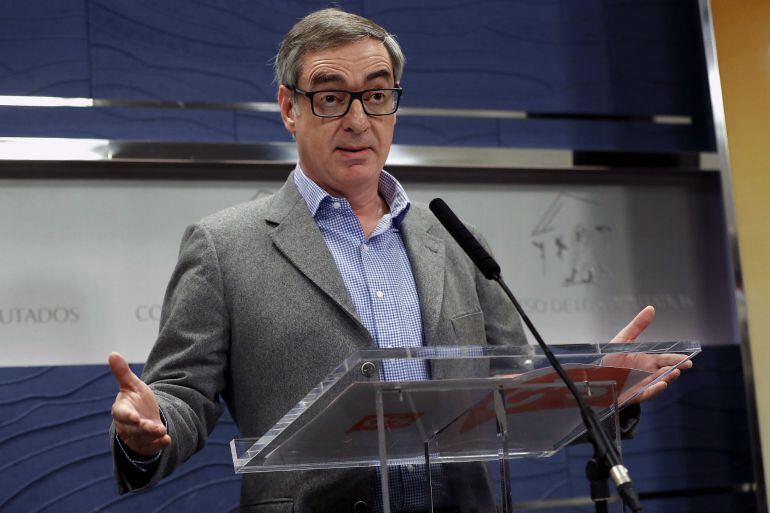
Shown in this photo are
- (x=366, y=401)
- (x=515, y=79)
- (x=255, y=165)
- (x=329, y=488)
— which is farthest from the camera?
(x=515, y=79)

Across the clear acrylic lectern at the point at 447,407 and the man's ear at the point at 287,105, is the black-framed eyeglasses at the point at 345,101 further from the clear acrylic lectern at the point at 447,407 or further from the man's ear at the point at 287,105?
the clear acrylic lectern at the point at 447,407

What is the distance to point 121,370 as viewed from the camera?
1.32 meters

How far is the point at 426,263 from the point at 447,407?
0.66m

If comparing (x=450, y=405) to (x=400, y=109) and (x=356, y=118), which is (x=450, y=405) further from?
(x=400, y=109)

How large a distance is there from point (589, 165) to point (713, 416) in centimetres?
97

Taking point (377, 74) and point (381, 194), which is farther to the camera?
point (381, 194)

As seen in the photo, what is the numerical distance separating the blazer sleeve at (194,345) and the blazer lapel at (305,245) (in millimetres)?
133

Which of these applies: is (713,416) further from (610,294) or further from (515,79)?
(515,79)

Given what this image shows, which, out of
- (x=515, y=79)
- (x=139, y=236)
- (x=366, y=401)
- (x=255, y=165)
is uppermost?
(x=515, y=79)

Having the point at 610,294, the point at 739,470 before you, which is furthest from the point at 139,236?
the point at 739,470

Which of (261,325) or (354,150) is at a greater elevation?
(354,150)

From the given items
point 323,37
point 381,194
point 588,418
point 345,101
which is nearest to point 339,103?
point 345,101

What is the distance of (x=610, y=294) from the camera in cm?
355

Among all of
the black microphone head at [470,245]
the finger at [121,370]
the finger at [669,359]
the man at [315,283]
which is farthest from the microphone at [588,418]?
the finger at [121,370]
